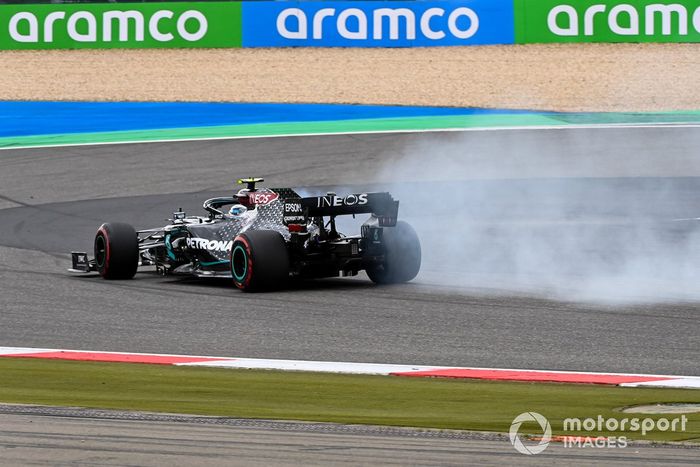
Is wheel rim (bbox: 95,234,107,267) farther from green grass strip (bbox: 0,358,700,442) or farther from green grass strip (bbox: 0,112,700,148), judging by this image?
green grass strip (bbox: 0,112,700,148)

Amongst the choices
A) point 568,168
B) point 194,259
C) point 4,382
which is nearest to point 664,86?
point 568,168

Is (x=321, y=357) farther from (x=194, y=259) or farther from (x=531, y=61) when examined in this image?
(x=531, y=61)

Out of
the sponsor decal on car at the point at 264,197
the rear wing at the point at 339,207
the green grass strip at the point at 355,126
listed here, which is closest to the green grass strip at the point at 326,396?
the rear wing at the point at 339,207

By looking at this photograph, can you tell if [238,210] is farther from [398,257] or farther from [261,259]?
[398,257]

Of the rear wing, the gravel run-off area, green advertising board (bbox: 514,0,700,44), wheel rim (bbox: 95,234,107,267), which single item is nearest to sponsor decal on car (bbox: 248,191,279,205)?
the rear wing

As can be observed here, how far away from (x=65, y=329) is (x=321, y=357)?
2.68 metres

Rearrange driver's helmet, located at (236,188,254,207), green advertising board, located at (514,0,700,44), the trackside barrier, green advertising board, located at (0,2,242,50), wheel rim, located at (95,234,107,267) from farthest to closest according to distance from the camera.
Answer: green advertising board, located at (0,2,242,50) → the trackside barrier → green advertising board, located at (514,0,700,44) → wheel rim, located at (95,234,107,267) → driver's helmet, located at (236,188,254,207)

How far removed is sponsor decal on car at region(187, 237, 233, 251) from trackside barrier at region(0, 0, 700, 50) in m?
16.9

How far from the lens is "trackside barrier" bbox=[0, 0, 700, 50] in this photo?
97.1 ft

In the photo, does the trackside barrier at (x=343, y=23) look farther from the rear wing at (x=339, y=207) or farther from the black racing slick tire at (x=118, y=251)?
the rear wing at (x=339, y=207)

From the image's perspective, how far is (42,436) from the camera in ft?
20.9

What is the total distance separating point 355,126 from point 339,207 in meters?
13.4

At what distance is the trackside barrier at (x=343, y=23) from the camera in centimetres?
2959

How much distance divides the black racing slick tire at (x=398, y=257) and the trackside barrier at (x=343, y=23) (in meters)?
16.8
